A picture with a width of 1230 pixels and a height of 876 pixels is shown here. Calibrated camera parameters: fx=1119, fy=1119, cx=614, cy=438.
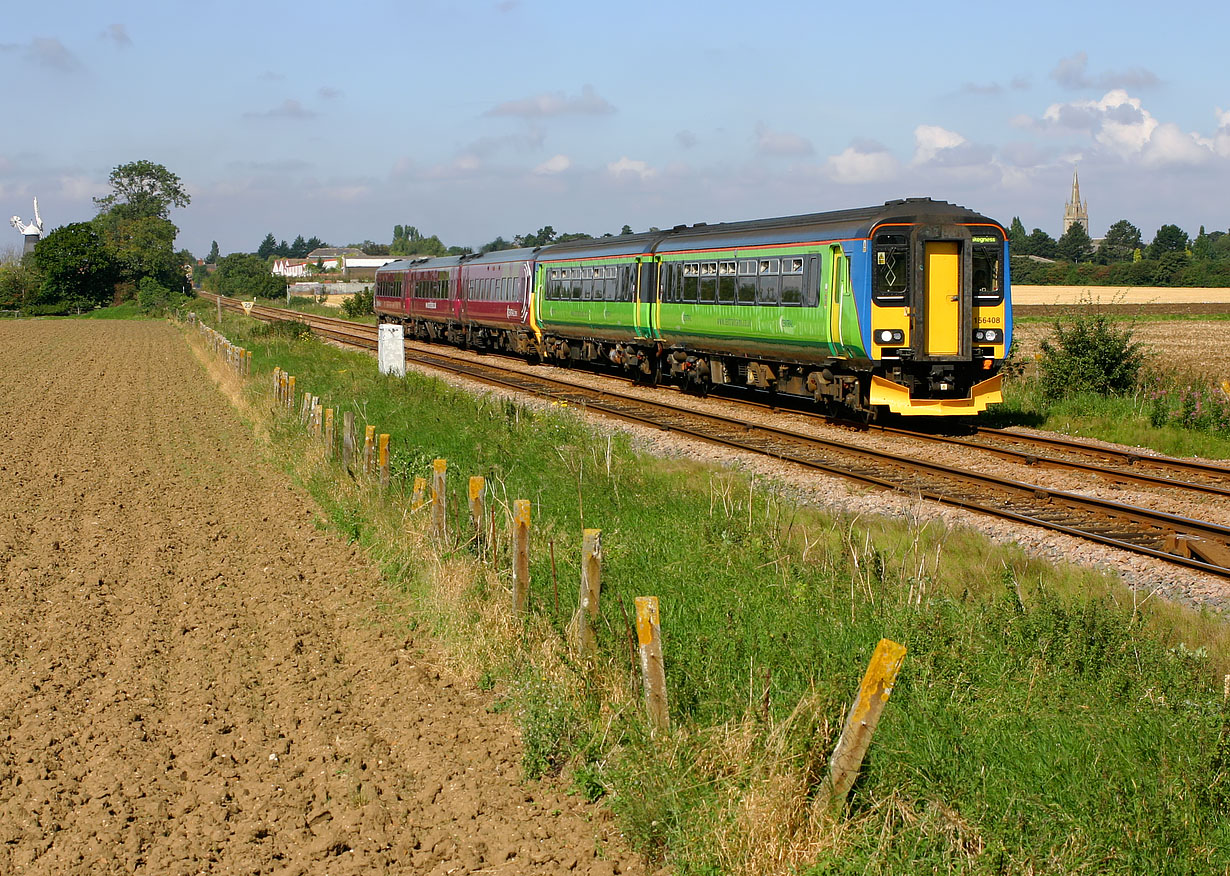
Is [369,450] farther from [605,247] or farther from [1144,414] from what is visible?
[605,247]

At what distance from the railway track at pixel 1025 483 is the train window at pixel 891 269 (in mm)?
2033

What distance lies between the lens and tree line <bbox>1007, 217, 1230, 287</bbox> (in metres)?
98.1

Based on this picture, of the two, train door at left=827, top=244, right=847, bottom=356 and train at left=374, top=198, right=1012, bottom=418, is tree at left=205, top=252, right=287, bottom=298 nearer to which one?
train at left=374, top=198, right=1012, bottom=418

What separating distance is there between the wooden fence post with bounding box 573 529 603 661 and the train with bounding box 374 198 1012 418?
10.2 meters

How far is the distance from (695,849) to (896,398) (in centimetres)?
1234

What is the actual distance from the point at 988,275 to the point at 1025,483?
16.5 feet

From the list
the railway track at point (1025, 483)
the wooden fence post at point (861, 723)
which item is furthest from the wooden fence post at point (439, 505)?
the wooden fence post at point (861, 723)

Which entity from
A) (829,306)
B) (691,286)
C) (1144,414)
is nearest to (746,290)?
(691,286)

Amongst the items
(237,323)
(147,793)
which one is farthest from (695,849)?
(237,323)

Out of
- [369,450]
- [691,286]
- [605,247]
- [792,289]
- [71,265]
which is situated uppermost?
[71,265]

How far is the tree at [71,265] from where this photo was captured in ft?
286

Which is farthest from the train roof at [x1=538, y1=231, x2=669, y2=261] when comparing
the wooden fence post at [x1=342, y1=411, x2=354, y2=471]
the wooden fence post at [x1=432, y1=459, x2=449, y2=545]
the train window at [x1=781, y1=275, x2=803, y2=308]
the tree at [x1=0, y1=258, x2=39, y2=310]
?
the tree at [x1=0, y1=258, x2=39, y2=310]

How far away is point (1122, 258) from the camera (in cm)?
13975

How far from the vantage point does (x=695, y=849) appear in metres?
4.67
